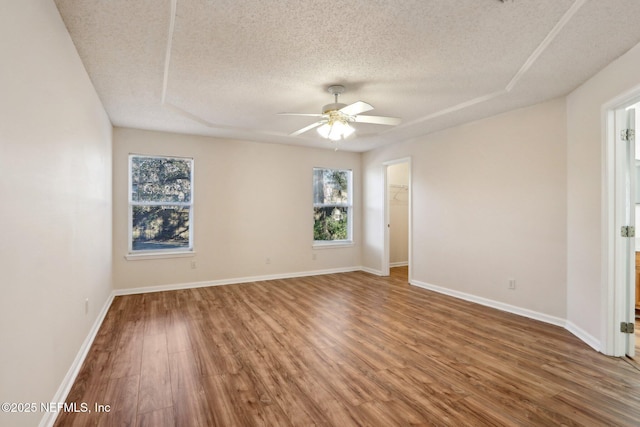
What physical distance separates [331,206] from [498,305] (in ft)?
11.4

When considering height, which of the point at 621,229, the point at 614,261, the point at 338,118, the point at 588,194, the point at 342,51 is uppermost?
the point at 342,51

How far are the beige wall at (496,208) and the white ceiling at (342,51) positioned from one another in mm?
470

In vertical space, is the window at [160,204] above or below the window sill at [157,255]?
above

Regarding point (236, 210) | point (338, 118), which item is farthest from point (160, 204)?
point (338, 118)

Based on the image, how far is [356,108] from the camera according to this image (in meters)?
2.87

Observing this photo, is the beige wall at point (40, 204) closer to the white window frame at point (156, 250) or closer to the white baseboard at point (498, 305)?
the white window frame at point (156, 250)

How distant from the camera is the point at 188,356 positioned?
270cm

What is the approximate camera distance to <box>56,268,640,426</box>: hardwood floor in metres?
1.92

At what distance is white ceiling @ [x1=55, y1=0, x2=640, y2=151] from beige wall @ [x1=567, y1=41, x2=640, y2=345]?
0.51ft

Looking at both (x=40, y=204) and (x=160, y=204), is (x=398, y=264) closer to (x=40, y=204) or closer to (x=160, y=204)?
(x=160, y=204)

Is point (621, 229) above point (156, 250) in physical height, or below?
above

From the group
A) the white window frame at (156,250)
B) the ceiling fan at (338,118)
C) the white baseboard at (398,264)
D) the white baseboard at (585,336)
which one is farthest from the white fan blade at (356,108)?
the white baseboard at (398,264)

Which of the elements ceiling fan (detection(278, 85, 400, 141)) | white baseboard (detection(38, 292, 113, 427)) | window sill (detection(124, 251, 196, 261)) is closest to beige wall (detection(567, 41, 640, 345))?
ceiling fan (detection(278, 85, 400, 141))

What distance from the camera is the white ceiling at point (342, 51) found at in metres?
2.01
